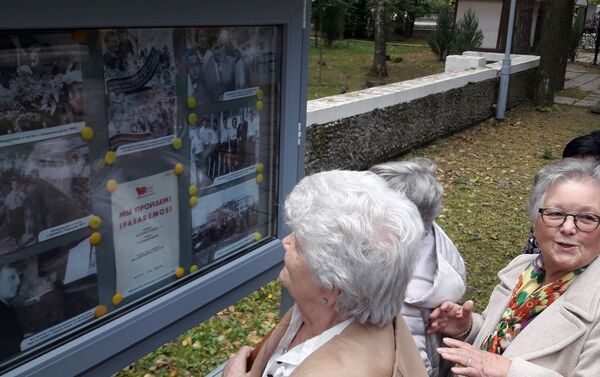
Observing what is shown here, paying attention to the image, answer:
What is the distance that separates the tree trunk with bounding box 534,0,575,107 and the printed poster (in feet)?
38.9

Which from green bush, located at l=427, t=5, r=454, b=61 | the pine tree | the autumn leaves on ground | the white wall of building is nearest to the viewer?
the autumn leaves on ground

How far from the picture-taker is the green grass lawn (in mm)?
15336

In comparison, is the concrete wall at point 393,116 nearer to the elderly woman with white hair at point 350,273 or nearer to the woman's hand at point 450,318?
the woman's hand at point 450,318

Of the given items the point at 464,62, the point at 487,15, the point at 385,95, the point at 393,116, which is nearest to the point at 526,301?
the point at 385,95

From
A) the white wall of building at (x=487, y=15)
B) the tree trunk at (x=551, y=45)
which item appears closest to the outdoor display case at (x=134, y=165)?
the tree trunk at (x=551, y=45)

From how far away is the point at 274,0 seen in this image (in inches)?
84.6

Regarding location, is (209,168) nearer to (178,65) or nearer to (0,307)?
(178,65)

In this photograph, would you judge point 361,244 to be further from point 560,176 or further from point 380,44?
point 380,44

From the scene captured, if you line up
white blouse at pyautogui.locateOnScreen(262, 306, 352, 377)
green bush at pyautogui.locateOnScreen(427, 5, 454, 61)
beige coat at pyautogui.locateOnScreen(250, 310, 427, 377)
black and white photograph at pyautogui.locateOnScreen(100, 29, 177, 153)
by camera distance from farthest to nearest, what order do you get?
green bush at pyautogui.locateOnScreen(427, 5, 454, 61) → black and white photograph at pyautogui.locateOnScreen(100, 29, 177, 153) → white blouse at pyautogui.locateOnScreen(262, 306, 352, 377) → beige coat at pyautogui.locateOnScreen(250, 310, 427, 377)

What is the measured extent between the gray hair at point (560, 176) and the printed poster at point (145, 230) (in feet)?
4.36

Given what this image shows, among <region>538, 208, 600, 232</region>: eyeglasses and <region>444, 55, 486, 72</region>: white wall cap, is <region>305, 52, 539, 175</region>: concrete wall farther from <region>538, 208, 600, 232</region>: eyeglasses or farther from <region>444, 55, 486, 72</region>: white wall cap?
<region>538, 208, 600, 232</region>: eyeglasses

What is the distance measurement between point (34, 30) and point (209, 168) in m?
0.86

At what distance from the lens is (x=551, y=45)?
1228cm

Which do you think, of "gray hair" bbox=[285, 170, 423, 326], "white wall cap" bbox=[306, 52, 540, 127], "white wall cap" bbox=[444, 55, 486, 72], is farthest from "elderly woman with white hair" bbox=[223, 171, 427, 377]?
"white wall cap" bbox=[444, 55, 486, 72]
